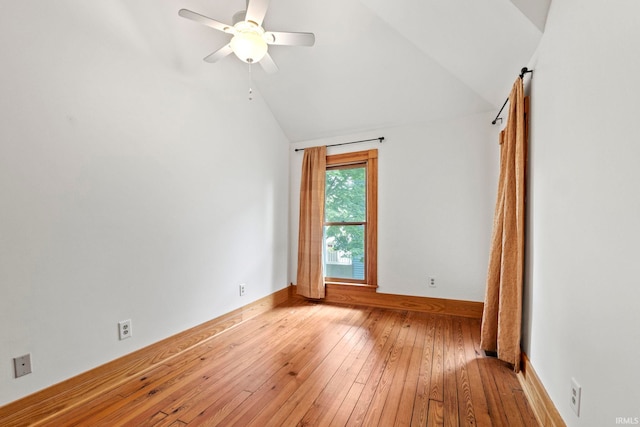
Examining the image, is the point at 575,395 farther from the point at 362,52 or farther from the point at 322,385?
the point at 362,52

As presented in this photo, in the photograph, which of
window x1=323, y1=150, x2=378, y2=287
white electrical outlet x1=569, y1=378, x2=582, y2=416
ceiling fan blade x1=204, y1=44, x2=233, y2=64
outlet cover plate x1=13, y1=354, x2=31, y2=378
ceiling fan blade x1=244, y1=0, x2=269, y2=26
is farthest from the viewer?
window x1=323, y1=150, x2=378, y2=287

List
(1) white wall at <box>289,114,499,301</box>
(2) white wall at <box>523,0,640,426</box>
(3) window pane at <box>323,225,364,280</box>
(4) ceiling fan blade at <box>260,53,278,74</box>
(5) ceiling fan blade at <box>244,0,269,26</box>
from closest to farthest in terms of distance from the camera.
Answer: (2) white wall at <box>523,0,640,426</box>
(5) ceiling fan blade at <box>244,0,269,26</box>
(4) ceiling fan blade at <box>260,53,278,74</box>
(1) white wall at <box>289,114,499,301</box>
(3) window pane at <box>323,225,364,280</box>

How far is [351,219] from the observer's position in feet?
12.1

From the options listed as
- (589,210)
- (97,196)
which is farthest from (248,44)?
(589,210)

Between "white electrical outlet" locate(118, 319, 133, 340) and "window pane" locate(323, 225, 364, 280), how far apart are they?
236 cm

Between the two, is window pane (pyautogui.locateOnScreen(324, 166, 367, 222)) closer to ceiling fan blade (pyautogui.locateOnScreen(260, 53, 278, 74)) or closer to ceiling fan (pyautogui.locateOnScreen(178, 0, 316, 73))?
ceiling fan blade (pyautogui.locateOnScreen(260, 53, 278, 74))

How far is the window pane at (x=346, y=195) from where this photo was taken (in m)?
3.64

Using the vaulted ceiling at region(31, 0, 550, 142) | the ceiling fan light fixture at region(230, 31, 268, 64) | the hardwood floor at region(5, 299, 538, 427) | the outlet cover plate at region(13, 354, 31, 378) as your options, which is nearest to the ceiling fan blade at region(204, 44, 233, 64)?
the ceiling fan light fixture at region(230, 31, 268, 64)

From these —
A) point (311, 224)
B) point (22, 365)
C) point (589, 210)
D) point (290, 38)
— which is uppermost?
point (290, 38)

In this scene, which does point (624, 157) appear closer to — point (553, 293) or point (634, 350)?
point (634, 350)

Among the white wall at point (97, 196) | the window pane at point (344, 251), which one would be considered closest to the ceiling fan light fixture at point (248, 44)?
the white wall at point (97, 196)

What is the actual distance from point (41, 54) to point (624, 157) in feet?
9.24

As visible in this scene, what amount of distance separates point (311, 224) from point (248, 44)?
235 cm

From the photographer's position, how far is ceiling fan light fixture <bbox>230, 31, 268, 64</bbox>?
184cm
